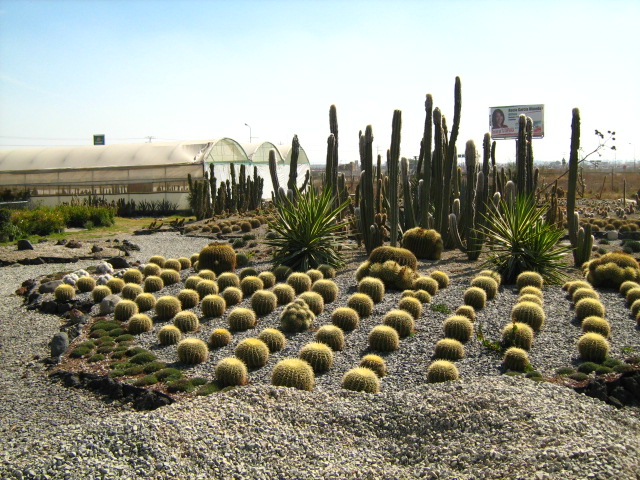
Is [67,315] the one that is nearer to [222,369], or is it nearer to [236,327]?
[236,327]

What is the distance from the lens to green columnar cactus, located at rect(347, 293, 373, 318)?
34.0 feet

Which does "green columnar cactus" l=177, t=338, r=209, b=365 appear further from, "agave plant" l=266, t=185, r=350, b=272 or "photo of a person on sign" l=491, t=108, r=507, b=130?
"photo of a person on sign" l=491, t=108, r=507, b=130

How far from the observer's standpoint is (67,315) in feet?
39.6

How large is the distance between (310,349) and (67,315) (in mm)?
6019

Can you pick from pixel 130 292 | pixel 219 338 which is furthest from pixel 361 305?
pixel 130 292

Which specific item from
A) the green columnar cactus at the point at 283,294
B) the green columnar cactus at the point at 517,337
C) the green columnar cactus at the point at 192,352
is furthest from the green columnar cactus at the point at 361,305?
the green columnar cactus at the point at 192,352

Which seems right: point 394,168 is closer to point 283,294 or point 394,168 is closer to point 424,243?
point 424,243

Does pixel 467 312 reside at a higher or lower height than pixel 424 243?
lower

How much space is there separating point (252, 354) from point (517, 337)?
3497 millimetres

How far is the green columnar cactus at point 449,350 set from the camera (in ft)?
27.2

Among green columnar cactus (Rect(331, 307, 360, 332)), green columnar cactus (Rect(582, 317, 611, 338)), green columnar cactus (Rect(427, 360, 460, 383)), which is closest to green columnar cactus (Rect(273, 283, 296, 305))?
green columnar cactus (Rect(331, 307, 360, 332))

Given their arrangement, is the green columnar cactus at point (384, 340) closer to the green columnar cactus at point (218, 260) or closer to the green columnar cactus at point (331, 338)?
the green columnar cactus at point (331, 338)

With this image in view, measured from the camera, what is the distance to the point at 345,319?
383 inches

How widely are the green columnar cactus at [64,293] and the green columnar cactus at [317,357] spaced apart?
6.51 m
